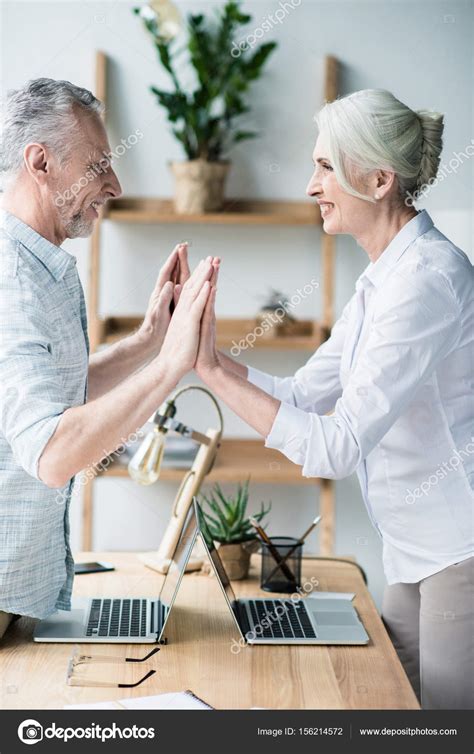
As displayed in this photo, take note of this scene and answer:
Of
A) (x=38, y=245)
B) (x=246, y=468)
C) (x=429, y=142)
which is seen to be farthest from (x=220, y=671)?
(x=246, y=468)

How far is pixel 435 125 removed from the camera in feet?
5.53

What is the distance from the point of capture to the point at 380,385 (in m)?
1.50

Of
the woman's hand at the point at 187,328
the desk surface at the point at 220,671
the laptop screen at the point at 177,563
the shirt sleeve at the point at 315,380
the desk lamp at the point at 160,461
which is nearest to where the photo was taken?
the desk surface at the point at 220,671

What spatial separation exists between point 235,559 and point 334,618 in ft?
0.96

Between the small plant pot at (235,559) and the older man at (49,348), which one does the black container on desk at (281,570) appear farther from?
the older man at (49,348)

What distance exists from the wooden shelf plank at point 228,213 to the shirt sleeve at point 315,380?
1.32 m

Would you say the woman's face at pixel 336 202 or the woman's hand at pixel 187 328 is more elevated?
the woman's face at pixel 336 202

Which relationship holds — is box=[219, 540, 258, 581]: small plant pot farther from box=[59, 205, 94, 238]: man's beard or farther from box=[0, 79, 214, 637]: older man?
box=[59, 205, 94, 238]: man's beard

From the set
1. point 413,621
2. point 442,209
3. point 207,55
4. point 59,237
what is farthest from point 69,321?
point 442,209

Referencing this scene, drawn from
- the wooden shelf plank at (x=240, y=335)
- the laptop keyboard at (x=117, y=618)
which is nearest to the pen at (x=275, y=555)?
the laptop keyboard at (x=117, y=618)

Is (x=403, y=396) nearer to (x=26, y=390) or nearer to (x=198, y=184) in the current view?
(x=26, y=390)

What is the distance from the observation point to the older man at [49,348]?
1323 millimetres

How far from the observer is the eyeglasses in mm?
1291

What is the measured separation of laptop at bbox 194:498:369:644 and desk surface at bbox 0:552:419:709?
2cm
